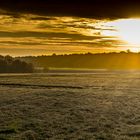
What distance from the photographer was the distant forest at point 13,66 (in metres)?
108

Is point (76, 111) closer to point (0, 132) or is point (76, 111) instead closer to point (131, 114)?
point (131, 114)

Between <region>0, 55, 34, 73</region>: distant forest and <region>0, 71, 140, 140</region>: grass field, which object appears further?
<region>0, 55, 34, 73</region>: distant forest

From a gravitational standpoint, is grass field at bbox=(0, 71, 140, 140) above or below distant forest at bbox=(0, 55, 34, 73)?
below

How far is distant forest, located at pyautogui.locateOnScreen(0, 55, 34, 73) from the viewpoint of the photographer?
10825 centimetres

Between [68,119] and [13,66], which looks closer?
[68,119]

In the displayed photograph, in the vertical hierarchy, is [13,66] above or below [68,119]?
above

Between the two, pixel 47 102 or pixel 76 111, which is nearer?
pixel 76 111

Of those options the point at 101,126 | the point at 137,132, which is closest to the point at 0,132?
the point at 101,126

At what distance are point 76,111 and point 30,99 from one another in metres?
8.38

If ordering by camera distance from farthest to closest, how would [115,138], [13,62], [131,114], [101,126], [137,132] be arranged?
1. [13,62]
2. [131,114]
3. [101,126]
4. [137,132]
5. [115,138]

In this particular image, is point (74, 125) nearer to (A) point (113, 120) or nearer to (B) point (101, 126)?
(B) point (101, 126)

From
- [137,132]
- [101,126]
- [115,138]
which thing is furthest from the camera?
[101,126]

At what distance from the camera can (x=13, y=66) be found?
109062 millimetres

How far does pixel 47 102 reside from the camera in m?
34.1
